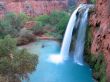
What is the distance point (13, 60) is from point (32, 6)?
26097 mm

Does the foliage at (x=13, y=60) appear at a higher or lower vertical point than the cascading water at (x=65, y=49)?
higher

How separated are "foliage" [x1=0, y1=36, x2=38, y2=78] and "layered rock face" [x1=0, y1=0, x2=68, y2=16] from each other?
2489cm

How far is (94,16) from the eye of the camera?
20.2m

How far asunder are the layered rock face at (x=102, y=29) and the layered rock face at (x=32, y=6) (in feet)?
56.4

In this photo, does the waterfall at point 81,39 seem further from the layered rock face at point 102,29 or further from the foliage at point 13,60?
the foliage at point 13,60

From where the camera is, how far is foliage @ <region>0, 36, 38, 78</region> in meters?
11.5

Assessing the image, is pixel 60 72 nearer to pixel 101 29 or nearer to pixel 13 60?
pixel 101 29

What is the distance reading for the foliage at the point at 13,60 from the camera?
37.8ft

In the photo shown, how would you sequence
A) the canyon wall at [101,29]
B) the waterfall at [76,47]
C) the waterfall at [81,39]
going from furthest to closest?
the waterfall at [81,39], the waterfall at [76,47], the canyon wall at [101,29]

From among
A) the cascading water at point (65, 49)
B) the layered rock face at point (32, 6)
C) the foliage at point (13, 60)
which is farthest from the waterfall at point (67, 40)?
the layered rock face at point (32, 6)

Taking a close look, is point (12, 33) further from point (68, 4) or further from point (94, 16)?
point (68, 4)

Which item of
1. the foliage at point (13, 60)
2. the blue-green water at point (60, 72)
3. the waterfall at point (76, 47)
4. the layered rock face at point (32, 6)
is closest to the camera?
the foliage at point (13, 60)

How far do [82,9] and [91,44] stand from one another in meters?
3.84

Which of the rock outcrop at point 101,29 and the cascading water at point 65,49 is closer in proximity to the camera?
the rock outcrop at point 101,29
